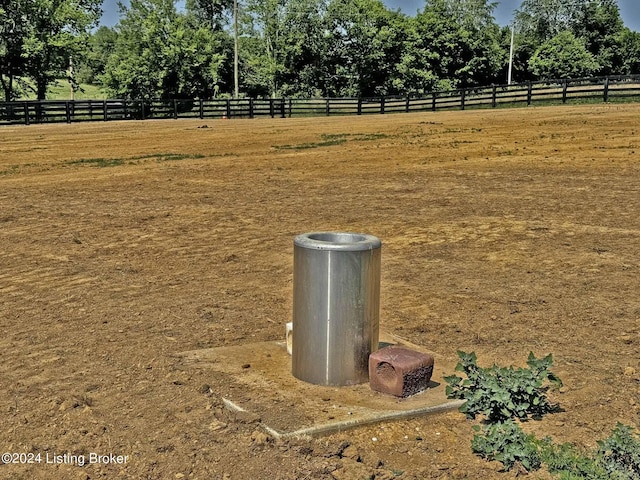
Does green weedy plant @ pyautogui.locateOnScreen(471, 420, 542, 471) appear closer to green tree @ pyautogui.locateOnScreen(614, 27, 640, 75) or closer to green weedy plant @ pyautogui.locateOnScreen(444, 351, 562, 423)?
green weedy plant @ pyautogui.locateOnScreen(444, 351, 562, 423)

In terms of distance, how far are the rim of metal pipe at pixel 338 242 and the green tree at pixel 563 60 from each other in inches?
2914

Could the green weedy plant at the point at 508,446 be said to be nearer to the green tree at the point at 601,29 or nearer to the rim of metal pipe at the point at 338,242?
the rim of metal pipe at the point at 338,242

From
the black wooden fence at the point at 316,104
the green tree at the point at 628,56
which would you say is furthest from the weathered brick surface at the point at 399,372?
the green tree at the point at 628,56

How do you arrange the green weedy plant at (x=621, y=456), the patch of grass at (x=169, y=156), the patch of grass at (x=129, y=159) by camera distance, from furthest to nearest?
1. the patch of grass at (x=169, y=156)
2. the patch of grass at (x=129, y=159)
3. the green weedy plant at (x=621, y=456)

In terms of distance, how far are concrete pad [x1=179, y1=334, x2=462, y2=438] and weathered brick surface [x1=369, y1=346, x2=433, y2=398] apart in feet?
0.16

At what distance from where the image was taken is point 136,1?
62781mm

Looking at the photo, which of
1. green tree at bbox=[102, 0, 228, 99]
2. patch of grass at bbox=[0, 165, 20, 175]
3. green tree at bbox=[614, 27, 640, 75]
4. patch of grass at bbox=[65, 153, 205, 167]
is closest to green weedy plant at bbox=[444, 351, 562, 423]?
patch of grass at bbox=[0, 165, 20, 175]

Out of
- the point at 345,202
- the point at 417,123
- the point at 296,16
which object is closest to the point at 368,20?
the point at 296,16

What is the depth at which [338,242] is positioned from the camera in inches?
180

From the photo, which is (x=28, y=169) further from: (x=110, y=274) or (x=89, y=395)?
(x=89, y=395)

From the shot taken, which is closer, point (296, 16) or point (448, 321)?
point (448, 321)

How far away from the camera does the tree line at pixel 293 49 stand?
173 feet

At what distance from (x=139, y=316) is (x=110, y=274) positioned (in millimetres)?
1574

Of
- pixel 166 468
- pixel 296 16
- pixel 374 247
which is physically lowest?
pixel 166 468
